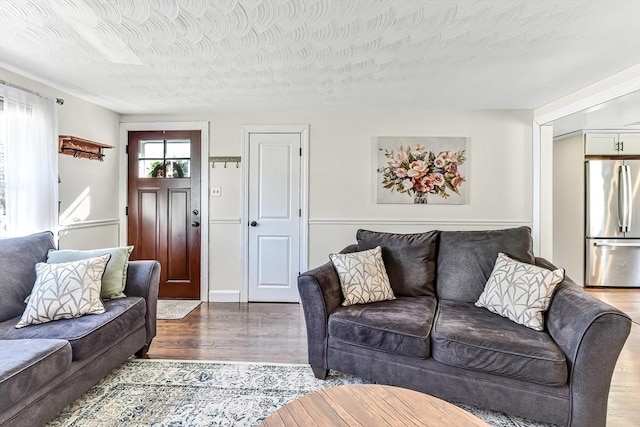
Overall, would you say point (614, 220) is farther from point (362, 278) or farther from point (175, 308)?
point (175, 308)

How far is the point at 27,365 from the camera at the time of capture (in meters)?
1.44

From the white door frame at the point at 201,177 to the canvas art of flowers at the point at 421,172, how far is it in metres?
1.98

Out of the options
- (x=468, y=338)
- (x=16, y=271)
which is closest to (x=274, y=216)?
(x=16, y=271)

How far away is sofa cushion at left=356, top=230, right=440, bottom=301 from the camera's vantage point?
2.52 metres

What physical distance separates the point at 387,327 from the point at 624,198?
4122 millimetres

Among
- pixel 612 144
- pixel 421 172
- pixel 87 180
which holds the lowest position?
pixel 87 180

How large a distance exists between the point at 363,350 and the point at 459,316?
2.06 ft

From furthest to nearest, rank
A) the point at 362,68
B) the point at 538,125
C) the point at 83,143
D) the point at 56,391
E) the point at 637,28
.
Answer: the point at 538,125 → the point at 83,143 → the point at 362,68 → the point at 637,28 → the point at 56,391

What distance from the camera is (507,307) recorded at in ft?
6.57

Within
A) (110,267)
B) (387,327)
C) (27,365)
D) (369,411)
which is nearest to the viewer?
(369,411)

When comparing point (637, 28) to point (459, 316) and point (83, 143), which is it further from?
point (83, 143)

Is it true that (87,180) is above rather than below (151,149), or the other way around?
below

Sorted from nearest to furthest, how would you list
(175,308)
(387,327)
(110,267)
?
(387,327)
(110,267)
(175,308)

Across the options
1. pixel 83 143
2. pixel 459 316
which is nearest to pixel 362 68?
pixel 459 316
